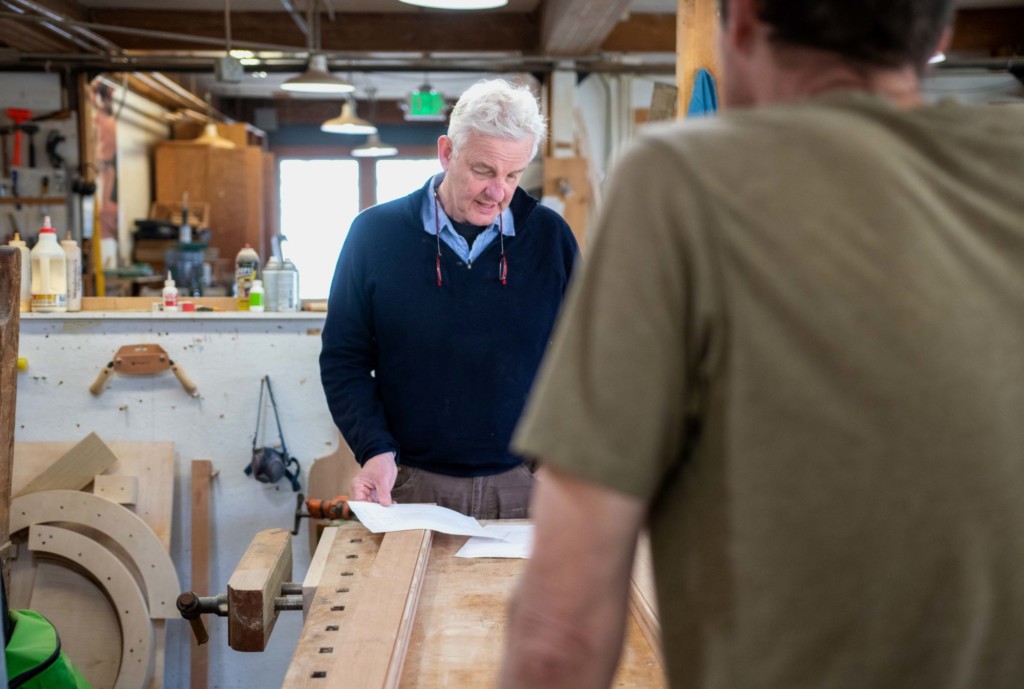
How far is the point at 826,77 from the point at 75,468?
343 centimetres

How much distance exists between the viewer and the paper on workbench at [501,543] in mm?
1937

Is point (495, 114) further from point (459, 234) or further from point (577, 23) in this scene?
point (577, 23)

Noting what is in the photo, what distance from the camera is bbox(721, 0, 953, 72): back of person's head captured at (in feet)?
2.30

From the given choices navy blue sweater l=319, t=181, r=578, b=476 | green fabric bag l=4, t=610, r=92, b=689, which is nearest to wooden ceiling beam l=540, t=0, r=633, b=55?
navy blue sweater l=319, t=181, r=578, b=476

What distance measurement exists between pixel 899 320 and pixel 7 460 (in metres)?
2.19

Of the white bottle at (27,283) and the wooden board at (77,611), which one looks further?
the white bottle at (27,283)

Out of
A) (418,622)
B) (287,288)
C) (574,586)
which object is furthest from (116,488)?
(574,586)

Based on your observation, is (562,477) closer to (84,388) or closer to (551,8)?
(84,388)

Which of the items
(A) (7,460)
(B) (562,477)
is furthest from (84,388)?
(B) (562,477)

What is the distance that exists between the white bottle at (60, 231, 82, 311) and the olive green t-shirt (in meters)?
3.57

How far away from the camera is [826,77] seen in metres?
0.73

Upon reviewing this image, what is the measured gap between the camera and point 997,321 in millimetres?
678

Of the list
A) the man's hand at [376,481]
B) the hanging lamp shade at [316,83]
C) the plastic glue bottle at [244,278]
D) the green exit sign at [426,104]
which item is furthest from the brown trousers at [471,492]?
the green exit sign at [426,104]

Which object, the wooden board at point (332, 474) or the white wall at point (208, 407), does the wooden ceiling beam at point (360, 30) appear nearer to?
the white wall at point (208, 407)
